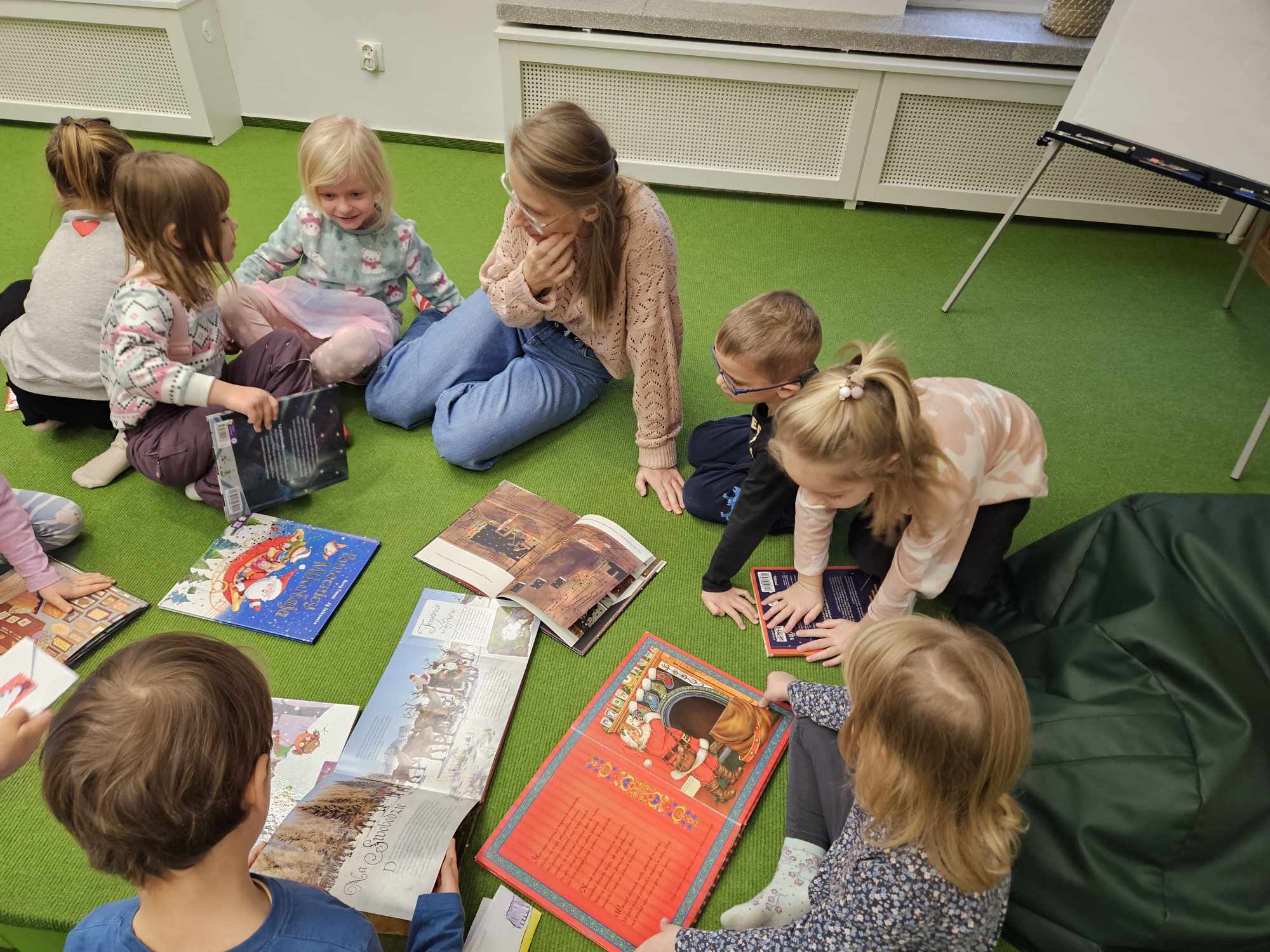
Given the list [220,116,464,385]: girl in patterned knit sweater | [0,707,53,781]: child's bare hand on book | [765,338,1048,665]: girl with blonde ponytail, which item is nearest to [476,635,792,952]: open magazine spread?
[765,338,1048,665]: girl with blonde ponytail

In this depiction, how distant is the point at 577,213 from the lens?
164 cm

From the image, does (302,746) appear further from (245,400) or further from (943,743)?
(943,743)

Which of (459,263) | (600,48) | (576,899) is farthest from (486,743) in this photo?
(600,48)

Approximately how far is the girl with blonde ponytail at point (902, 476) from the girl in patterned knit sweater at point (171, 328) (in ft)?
3.82

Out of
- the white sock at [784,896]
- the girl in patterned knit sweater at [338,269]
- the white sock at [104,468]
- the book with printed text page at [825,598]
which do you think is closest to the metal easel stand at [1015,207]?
the book with printed text page at [825,598]

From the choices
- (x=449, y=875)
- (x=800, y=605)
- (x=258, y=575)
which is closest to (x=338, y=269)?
(x=258, y=575)

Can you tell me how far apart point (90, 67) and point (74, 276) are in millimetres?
2229

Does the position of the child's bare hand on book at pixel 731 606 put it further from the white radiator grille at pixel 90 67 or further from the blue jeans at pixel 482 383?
the white radiator grille at pixel 90 67

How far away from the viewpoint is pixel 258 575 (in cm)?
169

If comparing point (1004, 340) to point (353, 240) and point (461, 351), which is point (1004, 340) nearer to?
point (461, 351)

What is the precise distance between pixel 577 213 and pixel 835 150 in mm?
1882

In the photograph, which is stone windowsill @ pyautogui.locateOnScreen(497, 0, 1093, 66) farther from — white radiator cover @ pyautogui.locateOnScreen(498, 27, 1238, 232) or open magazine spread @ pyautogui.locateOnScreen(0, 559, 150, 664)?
open magazine spread @ pyautogui.locateOnScreen(0, 559, 150, 664)

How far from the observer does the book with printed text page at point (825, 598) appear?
1632 mm

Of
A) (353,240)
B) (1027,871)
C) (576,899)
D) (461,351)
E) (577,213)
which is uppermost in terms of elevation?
(577,213)
